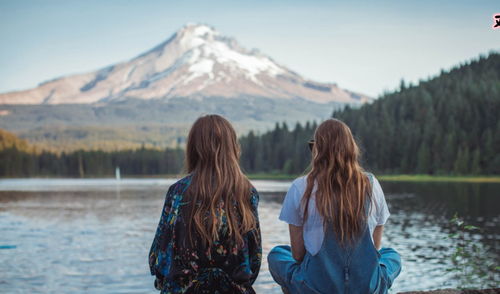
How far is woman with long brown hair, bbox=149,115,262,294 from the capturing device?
5.30 metres

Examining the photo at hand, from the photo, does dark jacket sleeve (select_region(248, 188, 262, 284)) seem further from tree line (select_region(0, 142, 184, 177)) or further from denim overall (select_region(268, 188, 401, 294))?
tree line (select_region(0, 142, 184, 177))

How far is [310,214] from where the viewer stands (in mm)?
5449

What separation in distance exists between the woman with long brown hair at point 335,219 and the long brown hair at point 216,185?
40 centimetres

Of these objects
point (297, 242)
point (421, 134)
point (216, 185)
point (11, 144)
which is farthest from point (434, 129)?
point (11, 144)

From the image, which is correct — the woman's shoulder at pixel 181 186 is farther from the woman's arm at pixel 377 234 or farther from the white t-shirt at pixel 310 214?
the woman's arm at pixel 377 234

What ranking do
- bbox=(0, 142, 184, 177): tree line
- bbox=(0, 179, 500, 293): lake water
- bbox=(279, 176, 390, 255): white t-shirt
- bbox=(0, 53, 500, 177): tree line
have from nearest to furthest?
1. bbox=(279, 176, 390, 255): white t-shirt
2. bbox=(0, 179, 500, 293): lake water
3. bbox=(0, 53, 500, 177): tree line
4. bbox=(0, 142, 184, 177): tree line

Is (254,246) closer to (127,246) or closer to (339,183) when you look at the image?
(339,183)

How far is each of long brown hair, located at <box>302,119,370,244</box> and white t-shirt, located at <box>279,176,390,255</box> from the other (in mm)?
45

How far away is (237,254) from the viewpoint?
545cm

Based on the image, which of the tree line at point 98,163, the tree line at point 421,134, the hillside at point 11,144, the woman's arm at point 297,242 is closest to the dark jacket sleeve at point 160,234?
the woman's arm at point 297,242

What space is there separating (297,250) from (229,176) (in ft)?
2.95

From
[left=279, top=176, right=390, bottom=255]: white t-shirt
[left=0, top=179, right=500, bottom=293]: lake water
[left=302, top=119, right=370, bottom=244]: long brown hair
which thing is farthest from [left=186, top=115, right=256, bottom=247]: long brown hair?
[left=0, top=179, right=500, bottom=293]: lake water

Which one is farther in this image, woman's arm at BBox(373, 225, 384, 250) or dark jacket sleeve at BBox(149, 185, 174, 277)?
woman's arm at BBox(373, 225, 384, 250)

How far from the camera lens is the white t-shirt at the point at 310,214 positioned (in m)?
5.43
